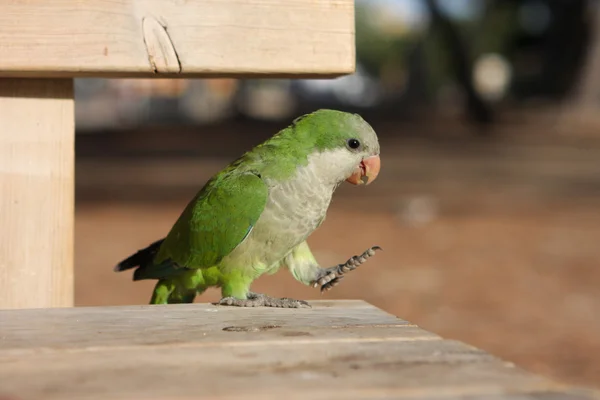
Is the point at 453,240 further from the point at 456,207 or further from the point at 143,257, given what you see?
the point at 143,257

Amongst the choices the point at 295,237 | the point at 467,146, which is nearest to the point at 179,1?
the point at 295,237

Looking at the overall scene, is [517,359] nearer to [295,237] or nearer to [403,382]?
[295,237]

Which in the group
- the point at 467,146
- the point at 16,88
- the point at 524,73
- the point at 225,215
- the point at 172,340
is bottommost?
the point at 172,340

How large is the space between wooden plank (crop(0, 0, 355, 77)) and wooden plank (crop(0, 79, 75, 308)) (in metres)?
0.11

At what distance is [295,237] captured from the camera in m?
2.60

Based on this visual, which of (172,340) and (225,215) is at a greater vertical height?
(225,215)

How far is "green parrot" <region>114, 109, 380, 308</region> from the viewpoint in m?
2.56

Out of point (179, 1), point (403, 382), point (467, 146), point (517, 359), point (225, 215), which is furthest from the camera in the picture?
point (467, 146)

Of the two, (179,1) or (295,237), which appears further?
(295,237)

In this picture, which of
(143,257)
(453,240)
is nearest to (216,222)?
(143,257)

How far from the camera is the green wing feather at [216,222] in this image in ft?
8.36

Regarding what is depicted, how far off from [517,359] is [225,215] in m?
3.16

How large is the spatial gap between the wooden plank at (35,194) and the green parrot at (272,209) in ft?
1.38

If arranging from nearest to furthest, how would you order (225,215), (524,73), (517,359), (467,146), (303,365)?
(303,365)
(225,215)
(517,359)
(467,146)
(524,73)
